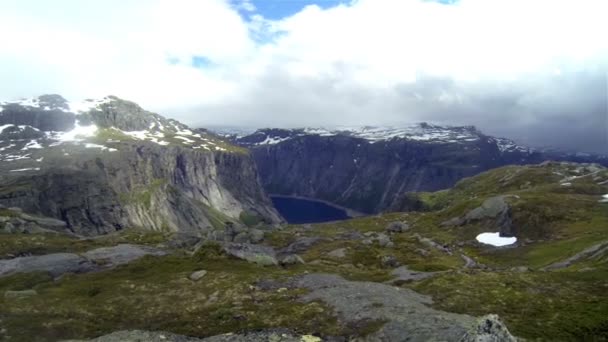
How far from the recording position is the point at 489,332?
2952cm

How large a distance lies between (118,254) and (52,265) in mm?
18414

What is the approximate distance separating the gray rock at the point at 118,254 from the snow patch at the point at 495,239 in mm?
77119

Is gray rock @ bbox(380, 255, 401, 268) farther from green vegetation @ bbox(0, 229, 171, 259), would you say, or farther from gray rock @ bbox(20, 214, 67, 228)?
gray rock @ bbox(20, 214, 67, 228)

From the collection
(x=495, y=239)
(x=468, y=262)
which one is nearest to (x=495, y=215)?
(x=495, y=239)

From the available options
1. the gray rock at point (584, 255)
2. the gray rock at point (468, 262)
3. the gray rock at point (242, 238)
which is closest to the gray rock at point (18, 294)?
the gray rock at point (468, 262)

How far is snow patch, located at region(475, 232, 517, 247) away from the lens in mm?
118688

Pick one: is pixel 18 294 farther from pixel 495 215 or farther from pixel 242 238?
pixel 495 215

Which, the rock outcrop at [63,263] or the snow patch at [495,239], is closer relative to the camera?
the rock outcrop at [63,263]

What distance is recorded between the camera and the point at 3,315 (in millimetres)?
48094

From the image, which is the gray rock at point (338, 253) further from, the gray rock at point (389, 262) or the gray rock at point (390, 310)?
the gray rock at point (390, 310)

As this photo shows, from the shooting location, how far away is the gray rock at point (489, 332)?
1155 inches

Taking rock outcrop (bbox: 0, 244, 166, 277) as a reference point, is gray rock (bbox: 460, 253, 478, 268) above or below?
below

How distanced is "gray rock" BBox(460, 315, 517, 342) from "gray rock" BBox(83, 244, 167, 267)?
7170 centimetres

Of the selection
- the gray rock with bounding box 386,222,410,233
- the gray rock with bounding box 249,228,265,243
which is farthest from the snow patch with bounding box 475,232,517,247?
the gray rock with bounding box 249,228,265,243
